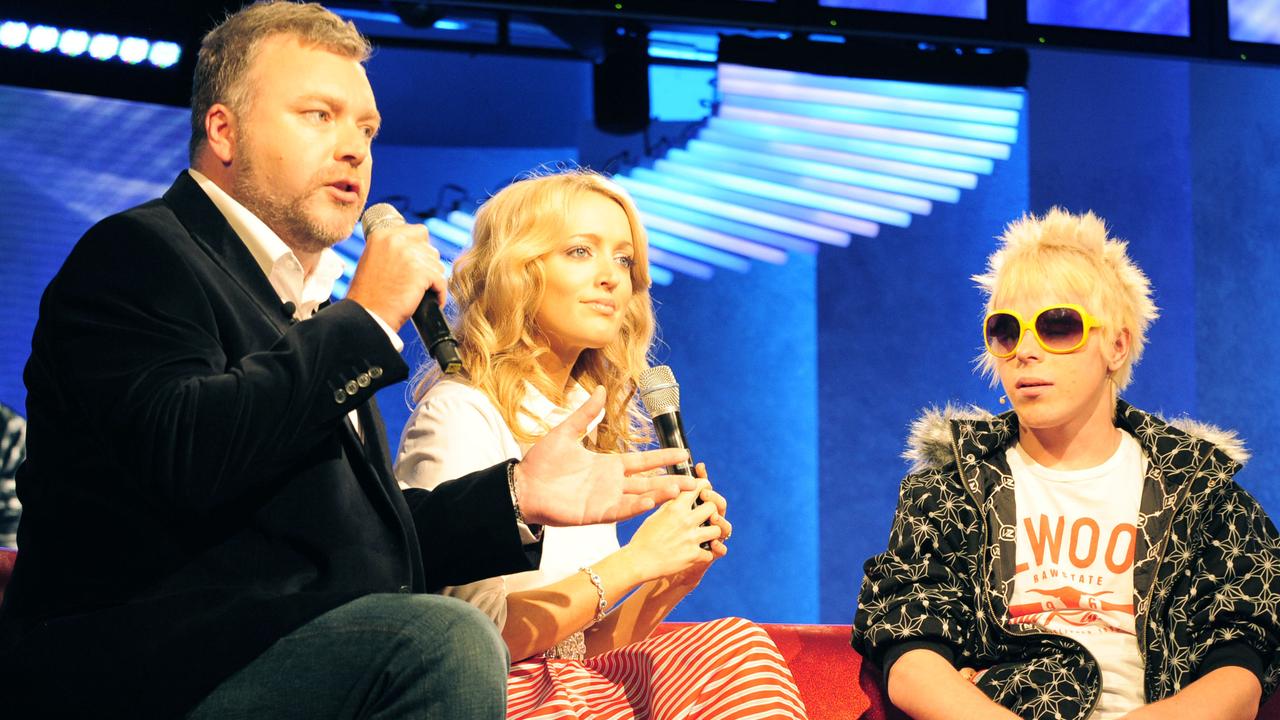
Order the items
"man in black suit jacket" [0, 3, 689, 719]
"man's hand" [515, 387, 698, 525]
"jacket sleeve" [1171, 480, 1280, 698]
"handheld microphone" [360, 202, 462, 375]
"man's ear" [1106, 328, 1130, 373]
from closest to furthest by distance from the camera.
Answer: "man in black suit jacket" [0, 3, 689, 719] < "handheld microphone" [360, 202, 462, 375] < "man's hand" [515, 387, 698, 525] < "jacket sleeve" [1171, 480, 1280, 698] < "man's ear" [1106, 328, 1130, 373]

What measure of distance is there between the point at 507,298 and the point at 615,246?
0.23 metres

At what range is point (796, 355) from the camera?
430 cm

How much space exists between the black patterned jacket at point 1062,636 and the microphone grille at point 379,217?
114cm

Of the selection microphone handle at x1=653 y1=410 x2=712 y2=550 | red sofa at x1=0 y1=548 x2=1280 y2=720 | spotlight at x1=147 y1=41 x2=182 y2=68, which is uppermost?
spotlight at x1=147 y1=41 x2=182 y2=68

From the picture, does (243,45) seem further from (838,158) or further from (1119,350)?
(838,158)

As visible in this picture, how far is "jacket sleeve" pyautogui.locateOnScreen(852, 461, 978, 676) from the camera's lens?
223 centimetres

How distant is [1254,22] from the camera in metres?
4.07

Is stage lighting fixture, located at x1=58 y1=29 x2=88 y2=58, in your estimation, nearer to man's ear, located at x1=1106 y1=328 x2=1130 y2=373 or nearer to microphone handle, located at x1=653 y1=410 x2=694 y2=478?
microphone handle, located at x1=653 y1=410 x2=694 y2=478

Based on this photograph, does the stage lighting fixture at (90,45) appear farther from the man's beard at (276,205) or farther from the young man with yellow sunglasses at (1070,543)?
the young man with yellow sunglasses at (1070,543)

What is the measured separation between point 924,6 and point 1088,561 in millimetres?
2210

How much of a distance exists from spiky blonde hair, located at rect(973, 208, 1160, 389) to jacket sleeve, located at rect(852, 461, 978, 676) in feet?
0.98

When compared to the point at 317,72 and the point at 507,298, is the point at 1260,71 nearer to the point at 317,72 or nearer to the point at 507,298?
the point at 507,298

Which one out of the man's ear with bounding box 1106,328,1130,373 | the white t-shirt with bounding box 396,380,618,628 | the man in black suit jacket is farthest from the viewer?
the man's ear with bounding box 1106,328,1130,373

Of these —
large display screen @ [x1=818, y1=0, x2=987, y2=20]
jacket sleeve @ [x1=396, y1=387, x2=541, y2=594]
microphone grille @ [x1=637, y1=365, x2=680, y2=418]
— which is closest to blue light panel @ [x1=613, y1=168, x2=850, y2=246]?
large display screen @ [x1=818, y1=0, x2=987, y2=20]
